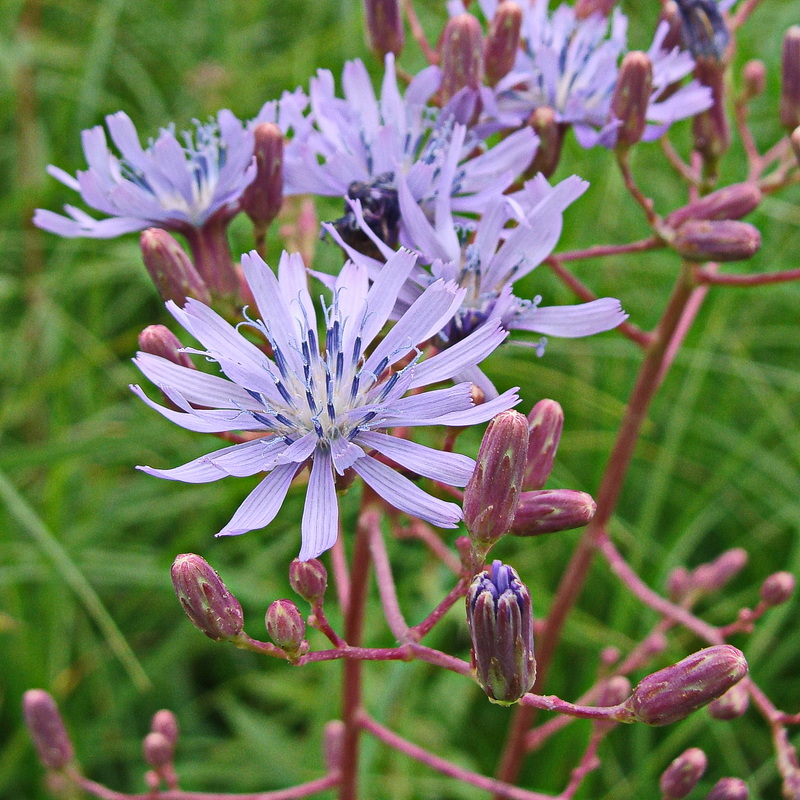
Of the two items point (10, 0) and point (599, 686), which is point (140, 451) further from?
point (10, 0)

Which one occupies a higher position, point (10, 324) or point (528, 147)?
point (528, 147)

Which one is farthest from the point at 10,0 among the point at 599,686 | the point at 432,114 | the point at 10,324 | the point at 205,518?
the point at 599,686

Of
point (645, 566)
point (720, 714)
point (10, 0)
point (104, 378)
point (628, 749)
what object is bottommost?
point (628, 749)

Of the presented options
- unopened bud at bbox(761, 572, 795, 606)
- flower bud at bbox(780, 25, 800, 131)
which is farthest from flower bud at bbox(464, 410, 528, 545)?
flower bud at bbox(780, 25, 800, 131)

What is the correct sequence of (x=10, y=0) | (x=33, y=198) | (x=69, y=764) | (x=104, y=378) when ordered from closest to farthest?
1. (x=69, y=764)
2. (x=33, y=198)
3. (x=104, y=378)
4. (x=10, y=0)

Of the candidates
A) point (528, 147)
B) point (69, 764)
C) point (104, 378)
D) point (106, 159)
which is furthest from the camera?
point (104, 378)

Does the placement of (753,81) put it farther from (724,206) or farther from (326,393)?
(326,393)

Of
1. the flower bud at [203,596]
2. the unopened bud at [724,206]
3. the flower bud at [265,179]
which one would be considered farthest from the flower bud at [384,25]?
the flower bud at [203,596]

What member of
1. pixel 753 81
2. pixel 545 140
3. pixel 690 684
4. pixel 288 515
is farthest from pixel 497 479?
pixel 288 515

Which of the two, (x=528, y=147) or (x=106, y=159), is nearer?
(x=528, y=147)
